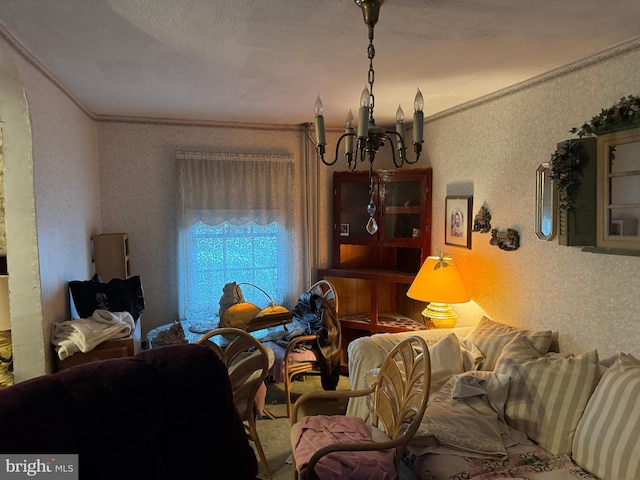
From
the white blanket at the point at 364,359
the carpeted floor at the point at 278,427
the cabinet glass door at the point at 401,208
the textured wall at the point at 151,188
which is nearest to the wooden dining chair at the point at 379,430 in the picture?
the white blanket at the point at 364,359

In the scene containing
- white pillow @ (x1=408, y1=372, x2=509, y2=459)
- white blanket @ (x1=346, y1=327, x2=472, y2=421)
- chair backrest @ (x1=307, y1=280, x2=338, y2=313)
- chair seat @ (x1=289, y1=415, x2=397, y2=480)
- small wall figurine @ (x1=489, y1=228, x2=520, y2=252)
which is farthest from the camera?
chair backrest @ (x1=307, y1=280, x2=338, y2=313)

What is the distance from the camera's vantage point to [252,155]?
14.1 feet

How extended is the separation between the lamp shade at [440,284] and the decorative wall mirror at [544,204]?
29.8 inches

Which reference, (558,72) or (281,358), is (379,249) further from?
(558,72)

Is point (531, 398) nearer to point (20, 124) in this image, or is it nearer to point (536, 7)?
point (536, 7)

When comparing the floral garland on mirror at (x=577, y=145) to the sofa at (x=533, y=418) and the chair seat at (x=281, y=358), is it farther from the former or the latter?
the chair seat at (x=281, y=358)

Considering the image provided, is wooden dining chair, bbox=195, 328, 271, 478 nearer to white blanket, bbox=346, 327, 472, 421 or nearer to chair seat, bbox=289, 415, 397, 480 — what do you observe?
chair seat, bbox=289, 415, 397, 480

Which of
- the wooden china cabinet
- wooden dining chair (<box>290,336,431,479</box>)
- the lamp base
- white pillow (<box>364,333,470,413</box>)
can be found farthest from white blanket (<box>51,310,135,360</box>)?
the lamp base

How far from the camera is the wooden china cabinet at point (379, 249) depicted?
4086mm

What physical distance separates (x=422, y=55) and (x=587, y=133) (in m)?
0.97

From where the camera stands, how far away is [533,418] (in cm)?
225

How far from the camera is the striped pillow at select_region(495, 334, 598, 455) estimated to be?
2.15m

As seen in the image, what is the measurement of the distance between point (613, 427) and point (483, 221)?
5.57ft

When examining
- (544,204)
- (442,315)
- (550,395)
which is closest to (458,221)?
(442,315)
